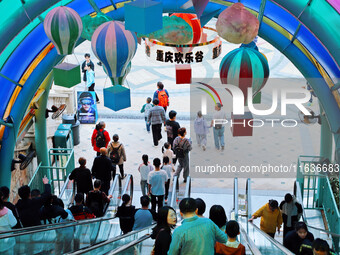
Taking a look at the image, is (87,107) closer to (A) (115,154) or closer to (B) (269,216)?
(A) (115,154)

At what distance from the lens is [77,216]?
845 centimetres

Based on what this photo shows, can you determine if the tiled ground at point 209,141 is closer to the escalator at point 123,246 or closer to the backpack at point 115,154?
the backpack at point 115,154

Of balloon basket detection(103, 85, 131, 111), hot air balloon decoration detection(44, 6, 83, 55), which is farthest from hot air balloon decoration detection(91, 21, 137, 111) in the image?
hot air balloon decoration detection(44, 6, 83, 55)

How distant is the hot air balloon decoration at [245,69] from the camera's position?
25.2 feet

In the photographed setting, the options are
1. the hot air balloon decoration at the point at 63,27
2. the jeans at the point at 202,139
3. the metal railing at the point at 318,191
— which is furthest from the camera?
the jeans at the point at 202,139

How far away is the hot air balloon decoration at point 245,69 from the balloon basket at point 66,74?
10.0 ft

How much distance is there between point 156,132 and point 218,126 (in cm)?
154

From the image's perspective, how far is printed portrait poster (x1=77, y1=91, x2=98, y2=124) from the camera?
15.5 meters

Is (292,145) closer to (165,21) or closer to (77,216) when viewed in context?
(165,21)

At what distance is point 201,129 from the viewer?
13.7 metres

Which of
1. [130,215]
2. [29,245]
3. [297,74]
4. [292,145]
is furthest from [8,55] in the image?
[297,74]

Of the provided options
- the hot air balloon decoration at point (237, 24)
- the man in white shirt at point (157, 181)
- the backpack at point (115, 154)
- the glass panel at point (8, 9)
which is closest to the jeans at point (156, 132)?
the backpack at point (115, 154)

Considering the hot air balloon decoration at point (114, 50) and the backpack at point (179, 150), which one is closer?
the hot air balloon decoration at point (114, 50)

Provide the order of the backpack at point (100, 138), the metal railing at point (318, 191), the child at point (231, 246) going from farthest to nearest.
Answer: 1. the backpack at point (100, 138)
2. the metal railing at point (318, 191)
3. the child at point (231, 246)
